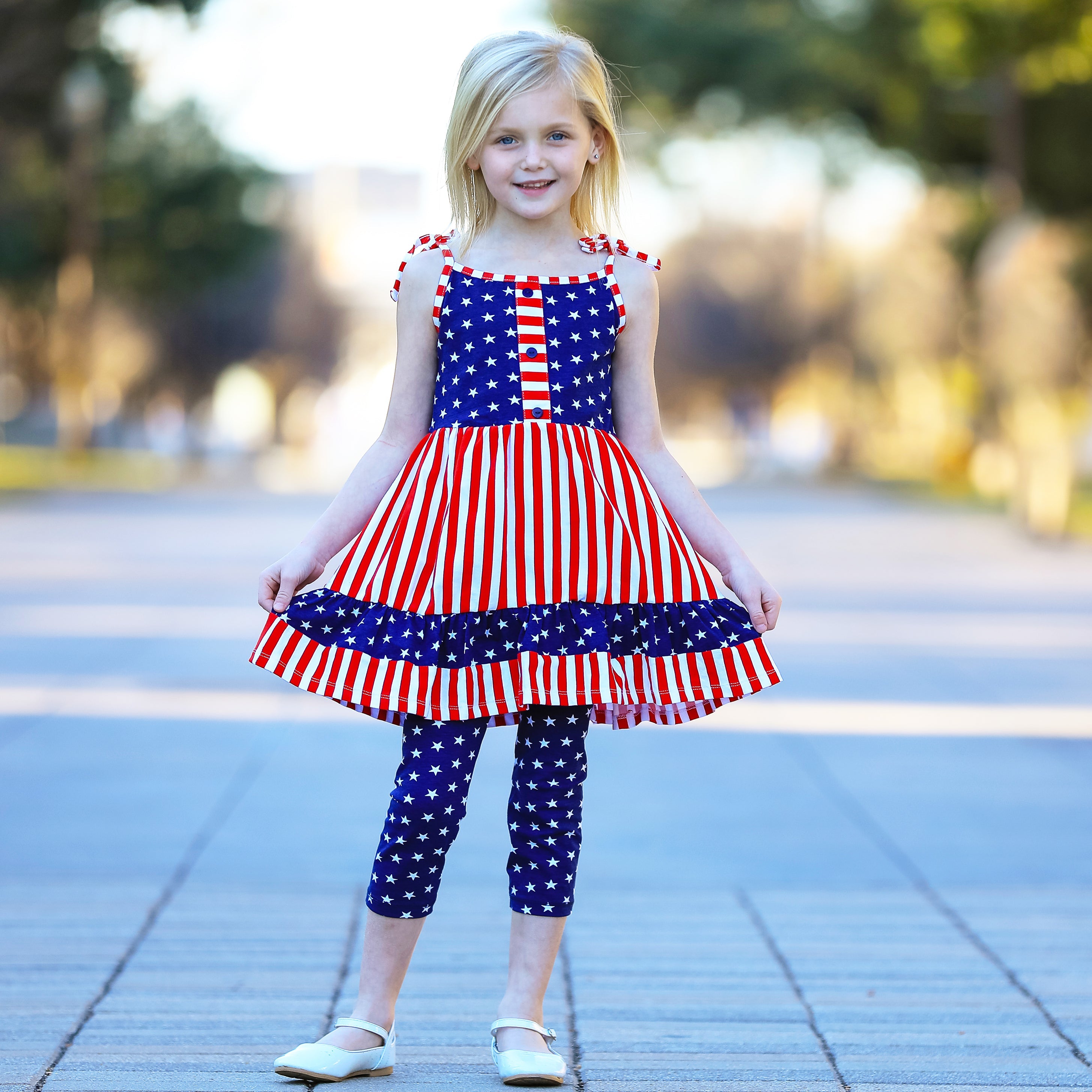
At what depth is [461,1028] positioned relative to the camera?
10.1 ft

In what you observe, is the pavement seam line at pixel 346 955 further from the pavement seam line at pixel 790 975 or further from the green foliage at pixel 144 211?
the green foliage at pixel 144 211

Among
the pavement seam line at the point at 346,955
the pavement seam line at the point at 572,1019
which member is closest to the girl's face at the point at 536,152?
the pavement seam line at the point at 572,1019

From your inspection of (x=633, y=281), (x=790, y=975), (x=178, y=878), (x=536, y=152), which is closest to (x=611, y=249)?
(x=633, y=281)

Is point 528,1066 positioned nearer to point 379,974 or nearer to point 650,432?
point 379,974

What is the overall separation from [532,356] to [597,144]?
384 millimetres

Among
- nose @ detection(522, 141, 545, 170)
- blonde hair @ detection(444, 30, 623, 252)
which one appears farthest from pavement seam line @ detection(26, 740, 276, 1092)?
nose @ detection(522, 141, 545, 170)

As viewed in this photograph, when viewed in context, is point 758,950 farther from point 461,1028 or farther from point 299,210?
Answer: point 299,210

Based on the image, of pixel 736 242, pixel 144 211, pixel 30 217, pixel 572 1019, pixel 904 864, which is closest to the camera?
pixel 572 1019

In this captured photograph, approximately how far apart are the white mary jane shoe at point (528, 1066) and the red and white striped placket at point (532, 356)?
37.8 inches

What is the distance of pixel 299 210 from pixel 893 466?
84.4 feet

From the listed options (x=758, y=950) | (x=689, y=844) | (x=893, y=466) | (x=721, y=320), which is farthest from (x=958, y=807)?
(x=721, y=320)

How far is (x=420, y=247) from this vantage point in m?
2.85

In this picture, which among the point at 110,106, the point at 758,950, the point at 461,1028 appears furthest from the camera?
the point at 110,106

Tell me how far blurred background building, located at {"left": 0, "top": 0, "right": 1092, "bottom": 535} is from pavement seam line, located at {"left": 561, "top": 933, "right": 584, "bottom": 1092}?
137 centimetres
